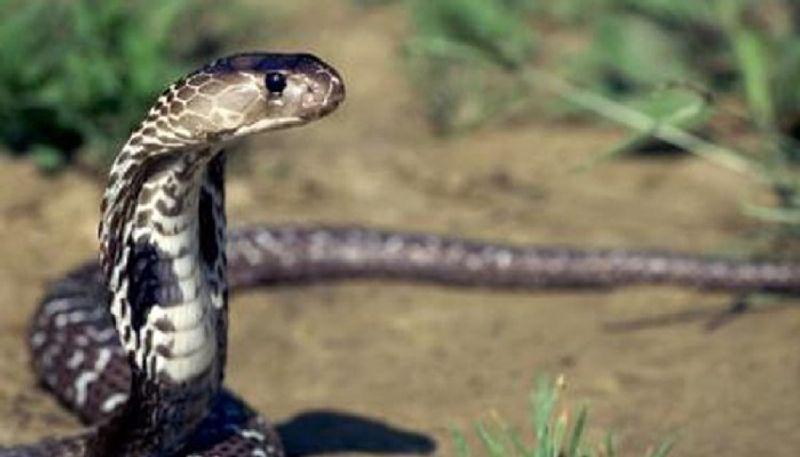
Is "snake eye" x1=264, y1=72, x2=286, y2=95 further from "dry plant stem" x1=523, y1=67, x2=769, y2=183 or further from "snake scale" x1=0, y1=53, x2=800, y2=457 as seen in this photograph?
"dry plant stem" x1=523, y1=67, x2=769, y2=183

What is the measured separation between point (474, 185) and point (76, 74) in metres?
1.95

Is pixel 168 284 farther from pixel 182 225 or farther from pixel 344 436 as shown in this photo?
pixel 344 436

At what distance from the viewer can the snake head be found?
4.05 m

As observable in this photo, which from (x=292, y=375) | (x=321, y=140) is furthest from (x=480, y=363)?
(x=321, y=140)

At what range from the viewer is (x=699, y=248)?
25.9 feet

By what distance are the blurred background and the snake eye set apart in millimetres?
845

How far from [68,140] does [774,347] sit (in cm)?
307

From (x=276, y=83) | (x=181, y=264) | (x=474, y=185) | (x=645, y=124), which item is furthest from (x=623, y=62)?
(x=276, y=83)

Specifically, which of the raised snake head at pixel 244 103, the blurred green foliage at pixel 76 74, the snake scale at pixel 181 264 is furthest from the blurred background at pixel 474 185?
the raised snake head at pixel 244 103

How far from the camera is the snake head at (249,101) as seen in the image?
4.05 meters

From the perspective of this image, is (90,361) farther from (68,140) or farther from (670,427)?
(68,140)

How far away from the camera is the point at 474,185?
878cm

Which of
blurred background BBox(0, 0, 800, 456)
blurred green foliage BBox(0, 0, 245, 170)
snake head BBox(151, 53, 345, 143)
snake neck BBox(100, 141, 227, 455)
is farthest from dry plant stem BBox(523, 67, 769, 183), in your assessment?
snake head BBox(151, 53, 345, 143)

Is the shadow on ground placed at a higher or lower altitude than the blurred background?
lower
